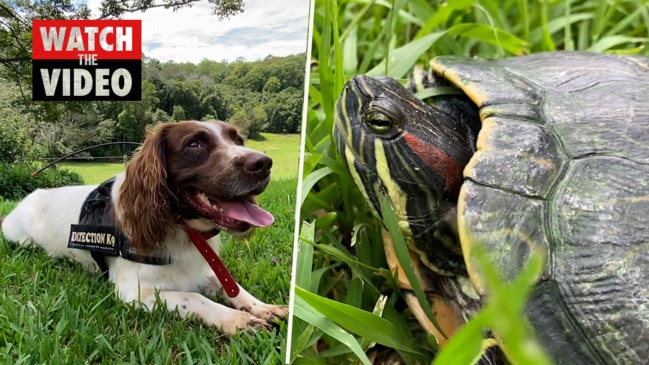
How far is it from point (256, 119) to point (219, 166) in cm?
4

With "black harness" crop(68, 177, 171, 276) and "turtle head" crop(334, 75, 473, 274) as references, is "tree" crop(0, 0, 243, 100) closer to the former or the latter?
"black harness" crop(68, 177, 171, 276)

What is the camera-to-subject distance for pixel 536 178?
479mm

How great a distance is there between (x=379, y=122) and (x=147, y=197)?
266 mm

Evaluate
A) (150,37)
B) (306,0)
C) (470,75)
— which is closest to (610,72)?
(470,75)

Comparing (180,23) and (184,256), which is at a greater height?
(180,23)

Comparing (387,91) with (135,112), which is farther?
(387,91)

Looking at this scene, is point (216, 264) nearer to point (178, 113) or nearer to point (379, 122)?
point (178, 113)

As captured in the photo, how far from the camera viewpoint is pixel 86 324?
384 mm

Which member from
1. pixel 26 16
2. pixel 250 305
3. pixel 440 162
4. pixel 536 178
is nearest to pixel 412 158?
pixel 440 162

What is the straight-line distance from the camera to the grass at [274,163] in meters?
0.39

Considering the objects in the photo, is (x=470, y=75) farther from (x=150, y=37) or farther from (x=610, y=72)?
(x=150, y=37)

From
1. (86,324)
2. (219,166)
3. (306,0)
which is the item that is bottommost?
(86,324)

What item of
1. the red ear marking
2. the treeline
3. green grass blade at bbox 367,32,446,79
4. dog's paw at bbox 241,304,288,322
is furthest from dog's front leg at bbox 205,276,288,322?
green grass blade at bbox 367,32,446,79

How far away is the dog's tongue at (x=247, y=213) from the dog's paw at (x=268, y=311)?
6cm
